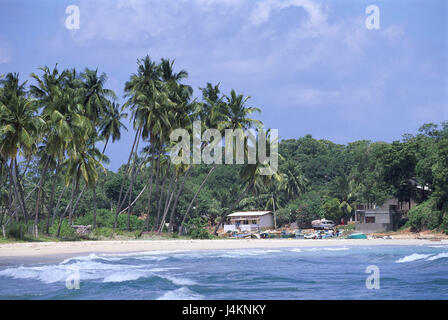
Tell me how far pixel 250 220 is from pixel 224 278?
40385 millimetres

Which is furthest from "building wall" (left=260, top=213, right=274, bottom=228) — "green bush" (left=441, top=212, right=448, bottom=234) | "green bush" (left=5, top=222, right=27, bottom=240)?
"green bush" (left=5, top=222, right=27, bottom=240)

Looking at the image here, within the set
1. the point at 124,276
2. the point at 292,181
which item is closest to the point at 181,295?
the point at 124,276

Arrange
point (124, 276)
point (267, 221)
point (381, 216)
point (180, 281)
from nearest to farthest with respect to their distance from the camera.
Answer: point (180, 281) → point (124, 276) → point (381, 216) → point (267, 221)

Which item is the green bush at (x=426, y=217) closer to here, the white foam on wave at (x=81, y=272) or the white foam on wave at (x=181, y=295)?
the white foam on wave at (x=81, y=272)

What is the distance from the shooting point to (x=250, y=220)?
54156 millimetres

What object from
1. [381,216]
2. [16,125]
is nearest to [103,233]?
[16,125]

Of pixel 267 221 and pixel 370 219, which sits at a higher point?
pixel 370 219

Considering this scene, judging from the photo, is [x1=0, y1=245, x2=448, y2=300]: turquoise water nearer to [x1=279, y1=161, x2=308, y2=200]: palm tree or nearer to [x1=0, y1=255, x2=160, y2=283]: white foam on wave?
[x1=0, y1=255, x2=160, y2=283]: white foam on wave

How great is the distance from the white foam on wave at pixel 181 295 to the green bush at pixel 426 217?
30212mm

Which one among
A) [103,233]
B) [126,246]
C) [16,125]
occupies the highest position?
[16,125]

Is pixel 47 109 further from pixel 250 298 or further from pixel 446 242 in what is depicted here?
pixel 446 242

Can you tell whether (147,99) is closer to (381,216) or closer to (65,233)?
(65,233)

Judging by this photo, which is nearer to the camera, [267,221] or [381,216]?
[381,216]

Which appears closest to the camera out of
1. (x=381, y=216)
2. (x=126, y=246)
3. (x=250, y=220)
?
(x=126, y=246)
